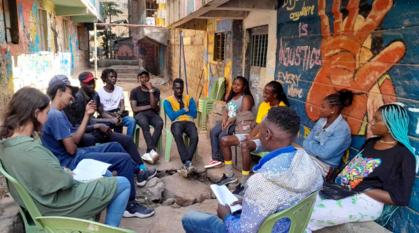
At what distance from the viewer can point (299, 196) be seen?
5.41ft

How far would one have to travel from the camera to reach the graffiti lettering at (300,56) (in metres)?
3.72

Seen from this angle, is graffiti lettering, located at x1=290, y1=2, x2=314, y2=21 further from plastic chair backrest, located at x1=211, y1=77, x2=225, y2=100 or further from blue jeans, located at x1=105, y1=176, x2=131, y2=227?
blue jeans, located at x1=105, y1=176, x2=131, y2=227

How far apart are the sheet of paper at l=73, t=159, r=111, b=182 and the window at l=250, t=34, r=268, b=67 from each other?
11.8 ft

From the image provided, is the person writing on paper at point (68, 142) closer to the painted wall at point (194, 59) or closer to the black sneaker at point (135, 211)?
the black sneaker at point (135, 211)

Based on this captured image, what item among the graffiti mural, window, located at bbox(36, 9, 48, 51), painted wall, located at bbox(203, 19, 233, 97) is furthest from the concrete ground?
window, located at bbox(36, 9, 48, 51)

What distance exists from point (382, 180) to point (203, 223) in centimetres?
141

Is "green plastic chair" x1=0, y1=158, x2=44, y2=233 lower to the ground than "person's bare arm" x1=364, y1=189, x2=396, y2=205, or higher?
higher

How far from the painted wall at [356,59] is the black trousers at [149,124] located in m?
2.03

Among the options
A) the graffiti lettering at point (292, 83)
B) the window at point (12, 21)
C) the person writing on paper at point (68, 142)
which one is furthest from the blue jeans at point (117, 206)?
the window at point (12, 21)

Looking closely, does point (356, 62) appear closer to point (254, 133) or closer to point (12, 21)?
point (254, 133)

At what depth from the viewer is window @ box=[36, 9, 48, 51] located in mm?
9406

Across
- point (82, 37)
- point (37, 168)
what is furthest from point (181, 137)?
point (82, 37)

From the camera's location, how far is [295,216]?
167 cm

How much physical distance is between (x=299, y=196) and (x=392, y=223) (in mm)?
1574
